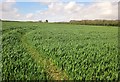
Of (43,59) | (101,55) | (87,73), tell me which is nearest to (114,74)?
(87,73)

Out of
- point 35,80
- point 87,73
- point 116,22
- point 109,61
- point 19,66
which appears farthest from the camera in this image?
point 116,22

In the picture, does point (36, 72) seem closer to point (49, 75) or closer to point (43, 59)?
point (49, 75)

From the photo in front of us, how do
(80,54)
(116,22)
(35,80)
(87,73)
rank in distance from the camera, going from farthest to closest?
1. (116,22)
2. (80,54)
3. (87,73)
4. (35,80)

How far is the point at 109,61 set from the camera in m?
14.3

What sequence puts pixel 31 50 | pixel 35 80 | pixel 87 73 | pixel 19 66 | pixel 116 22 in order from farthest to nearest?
pixel 116 22 → pixel 31 50 → pixel 19 66 → pixel 87 73 → pixel 35 80

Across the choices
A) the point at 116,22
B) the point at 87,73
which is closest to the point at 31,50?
the point at 87,73

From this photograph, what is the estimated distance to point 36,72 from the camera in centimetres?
1216

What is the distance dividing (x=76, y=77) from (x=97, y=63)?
2412 mm

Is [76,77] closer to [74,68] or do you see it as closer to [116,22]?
[74,68]

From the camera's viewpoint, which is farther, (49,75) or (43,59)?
(43,59)

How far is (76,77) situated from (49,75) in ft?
5.01

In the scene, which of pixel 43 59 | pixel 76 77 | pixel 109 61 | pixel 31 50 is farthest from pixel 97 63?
pixel 31 50

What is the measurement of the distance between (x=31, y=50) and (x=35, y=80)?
22.1 feet

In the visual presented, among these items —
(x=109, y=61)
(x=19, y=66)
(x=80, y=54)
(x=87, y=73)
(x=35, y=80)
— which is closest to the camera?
(x=35, y=80)
